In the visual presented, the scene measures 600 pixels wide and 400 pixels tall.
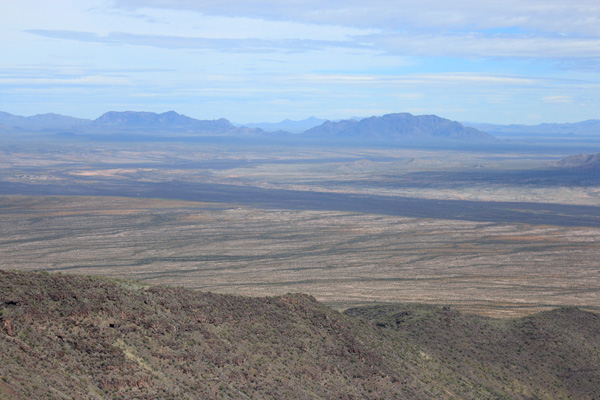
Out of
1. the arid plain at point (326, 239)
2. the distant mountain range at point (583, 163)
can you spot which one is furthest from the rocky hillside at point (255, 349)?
the distant mountain range at point (583, 163)

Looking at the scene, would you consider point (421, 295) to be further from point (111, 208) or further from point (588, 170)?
point (588, 170)

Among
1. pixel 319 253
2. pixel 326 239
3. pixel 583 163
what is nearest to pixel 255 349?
pixel 319 253

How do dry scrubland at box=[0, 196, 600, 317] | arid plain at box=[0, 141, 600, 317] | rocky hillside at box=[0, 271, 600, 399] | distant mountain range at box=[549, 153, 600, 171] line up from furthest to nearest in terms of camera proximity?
distant mountain range at box=[549, 153, 600, 171]
arid plain at box=[0, 141, 600, 317]
dry scrubland at box=[0, 196, 600, 317]
rocky hillside at box=[0, 271, 600, 399]

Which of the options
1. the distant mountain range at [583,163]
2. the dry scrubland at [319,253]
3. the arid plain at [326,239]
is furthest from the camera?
the distant mountain range at [583,163]

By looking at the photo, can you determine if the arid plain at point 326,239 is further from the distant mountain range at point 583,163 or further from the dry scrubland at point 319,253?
the distant mountain range at point 583,163

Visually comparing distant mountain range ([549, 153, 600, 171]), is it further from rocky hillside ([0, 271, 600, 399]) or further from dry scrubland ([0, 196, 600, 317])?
rocky hillside ([0, 271, 600, 399])

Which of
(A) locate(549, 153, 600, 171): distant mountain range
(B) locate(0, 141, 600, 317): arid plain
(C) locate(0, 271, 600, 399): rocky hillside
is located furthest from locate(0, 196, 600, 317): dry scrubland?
(A) locate(549, 153, 600, 171): distant mountain range

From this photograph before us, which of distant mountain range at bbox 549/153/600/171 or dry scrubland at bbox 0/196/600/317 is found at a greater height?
distant mountain range at bbox 549/153/600/171
